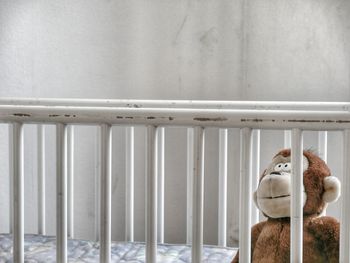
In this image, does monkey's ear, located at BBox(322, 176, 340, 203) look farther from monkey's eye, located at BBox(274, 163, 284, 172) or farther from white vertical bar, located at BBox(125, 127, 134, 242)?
white vertical bar, located at BBox(125, 127, 134, 242)

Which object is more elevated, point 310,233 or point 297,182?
point 297,182

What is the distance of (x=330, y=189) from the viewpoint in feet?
3.71

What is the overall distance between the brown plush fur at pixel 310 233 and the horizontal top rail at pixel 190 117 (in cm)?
38

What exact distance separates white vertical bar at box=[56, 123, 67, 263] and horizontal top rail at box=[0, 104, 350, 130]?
3 centimetres

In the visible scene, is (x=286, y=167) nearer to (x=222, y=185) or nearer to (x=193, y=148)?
(x=193, y=148)

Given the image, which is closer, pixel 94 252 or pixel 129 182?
pixel 94 252

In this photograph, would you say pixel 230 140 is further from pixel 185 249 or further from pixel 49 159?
pixel 49 159

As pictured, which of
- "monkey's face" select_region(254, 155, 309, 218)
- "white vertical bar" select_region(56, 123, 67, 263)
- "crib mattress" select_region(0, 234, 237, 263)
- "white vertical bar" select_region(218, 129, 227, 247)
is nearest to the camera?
"white vertical bar" select_region(56, 123, 67, 263)

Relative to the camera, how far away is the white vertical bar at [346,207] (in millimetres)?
829

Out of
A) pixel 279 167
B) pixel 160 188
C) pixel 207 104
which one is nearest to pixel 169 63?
pixel 207 104

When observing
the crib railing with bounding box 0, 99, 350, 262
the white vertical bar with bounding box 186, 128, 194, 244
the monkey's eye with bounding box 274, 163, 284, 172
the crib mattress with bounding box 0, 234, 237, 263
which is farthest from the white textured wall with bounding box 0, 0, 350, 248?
the crib railing with bounding box 0, 99, 350, 262

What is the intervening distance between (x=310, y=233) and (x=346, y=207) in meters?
0.34

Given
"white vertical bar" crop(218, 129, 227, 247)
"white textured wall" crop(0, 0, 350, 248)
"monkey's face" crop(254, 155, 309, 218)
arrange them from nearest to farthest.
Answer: "monkey's face" crop(254, 155, 309, 218) < "white vertical bar" crop(218, 129, 227, 247) < "white textured wall" crop(0, 0, 350, 248)

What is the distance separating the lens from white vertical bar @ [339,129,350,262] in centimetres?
83
